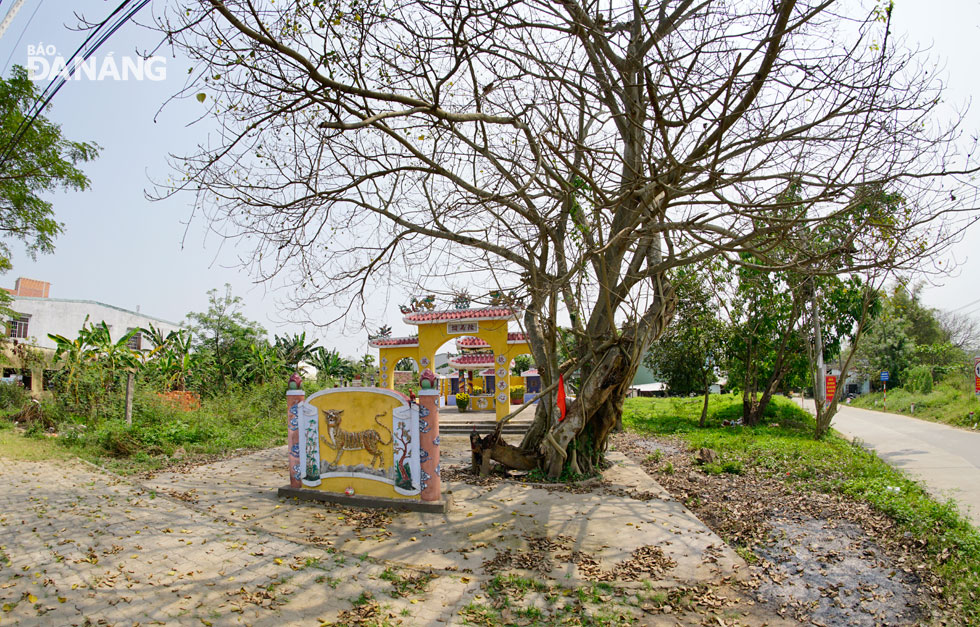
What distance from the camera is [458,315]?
17.0 m

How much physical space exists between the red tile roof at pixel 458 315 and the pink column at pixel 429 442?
9.55m

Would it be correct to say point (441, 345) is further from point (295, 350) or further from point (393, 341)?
point (295, 350)

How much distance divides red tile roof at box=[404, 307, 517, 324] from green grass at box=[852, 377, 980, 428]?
13882mm

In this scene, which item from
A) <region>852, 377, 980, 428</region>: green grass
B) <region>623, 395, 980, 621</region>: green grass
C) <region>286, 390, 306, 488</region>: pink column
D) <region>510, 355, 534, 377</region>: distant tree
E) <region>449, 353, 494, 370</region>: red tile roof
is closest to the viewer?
<region>623, 395, 980, 621</region>: green grass

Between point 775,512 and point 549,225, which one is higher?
point 549,225

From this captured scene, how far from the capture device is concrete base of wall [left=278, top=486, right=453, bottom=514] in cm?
674

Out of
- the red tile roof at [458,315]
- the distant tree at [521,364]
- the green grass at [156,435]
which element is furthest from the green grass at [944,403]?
the green grass at [156,435]

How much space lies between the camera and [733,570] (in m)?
5.09

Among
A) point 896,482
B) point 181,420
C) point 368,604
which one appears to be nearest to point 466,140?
point 368,604

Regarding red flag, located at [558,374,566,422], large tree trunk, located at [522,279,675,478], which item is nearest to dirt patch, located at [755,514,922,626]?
large tree trunk, located at [522,279,675,478]

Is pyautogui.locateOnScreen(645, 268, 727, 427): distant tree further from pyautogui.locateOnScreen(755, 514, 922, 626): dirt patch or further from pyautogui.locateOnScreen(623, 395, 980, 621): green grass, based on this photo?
pyautogui.locateOnScreen(755, 514, 922, 626): dirt patch

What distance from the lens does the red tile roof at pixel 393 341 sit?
60.8ft

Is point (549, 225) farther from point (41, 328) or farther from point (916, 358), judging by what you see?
point (916, 358)

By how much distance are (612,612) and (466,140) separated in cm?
560
